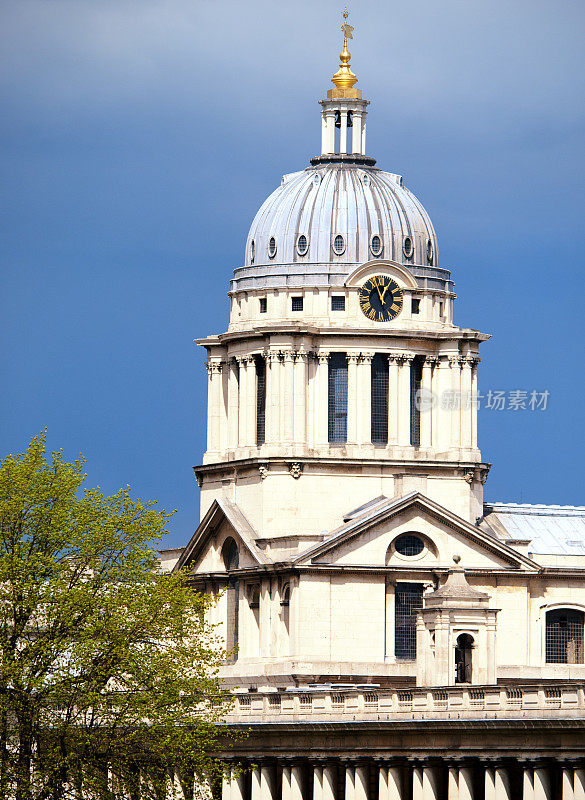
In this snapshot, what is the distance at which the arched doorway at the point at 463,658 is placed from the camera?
152000 mm

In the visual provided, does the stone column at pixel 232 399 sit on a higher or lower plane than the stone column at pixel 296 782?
higher

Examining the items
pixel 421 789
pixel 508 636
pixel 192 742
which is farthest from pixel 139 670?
pixel 508 636

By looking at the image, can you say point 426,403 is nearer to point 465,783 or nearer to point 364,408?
point 364,408

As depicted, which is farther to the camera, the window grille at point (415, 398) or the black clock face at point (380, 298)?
the window grille at point (415, 398)

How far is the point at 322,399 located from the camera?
550 feet

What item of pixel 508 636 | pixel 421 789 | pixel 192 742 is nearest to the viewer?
pixel 192 742

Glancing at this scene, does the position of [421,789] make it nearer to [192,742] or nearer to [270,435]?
[192,742]

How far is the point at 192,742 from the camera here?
120m

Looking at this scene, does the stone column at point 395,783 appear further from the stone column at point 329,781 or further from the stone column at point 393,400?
the stone column at point 393,400

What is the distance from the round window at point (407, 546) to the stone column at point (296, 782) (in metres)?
27.1

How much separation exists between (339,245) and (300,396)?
901cm

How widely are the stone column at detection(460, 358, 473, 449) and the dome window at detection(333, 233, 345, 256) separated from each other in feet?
28.7

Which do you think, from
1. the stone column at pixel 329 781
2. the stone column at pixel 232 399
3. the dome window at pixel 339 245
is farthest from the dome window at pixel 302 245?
the stone column at pixel 329 781

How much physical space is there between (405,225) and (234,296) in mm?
10016
